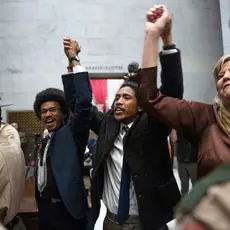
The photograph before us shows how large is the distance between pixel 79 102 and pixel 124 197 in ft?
1.83

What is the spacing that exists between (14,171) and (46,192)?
257 mm

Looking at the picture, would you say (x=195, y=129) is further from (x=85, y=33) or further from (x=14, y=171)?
(x=85, y=33)

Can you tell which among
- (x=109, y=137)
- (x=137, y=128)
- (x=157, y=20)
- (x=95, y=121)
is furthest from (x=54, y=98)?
(x=157, y=20)

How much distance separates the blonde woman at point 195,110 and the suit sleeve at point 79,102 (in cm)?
51

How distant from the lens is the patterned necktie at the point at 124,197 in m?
1.58

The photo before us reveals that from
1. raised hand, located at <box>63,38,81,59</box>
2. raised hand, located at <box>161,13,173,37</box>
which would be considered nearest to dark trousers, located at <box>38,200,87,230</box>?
raised hand, located at <box>63,38,81,59</box>

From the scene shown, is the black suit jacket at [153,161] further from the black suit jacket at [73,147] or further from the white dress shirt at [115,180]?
the black suit jacket at [73,147]

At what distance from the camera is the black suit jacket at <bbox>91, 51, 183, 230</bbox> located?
1479 millimetres

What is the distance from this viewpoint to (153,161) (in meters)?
1.57

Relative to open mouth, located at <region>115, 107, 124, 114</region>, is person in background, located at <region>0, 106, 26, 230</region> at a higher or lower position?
lower

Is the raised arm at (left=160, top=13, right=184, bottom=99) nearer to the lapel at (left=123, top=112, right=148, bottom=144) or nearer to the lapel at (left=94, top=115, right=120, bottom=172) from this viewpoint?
the lapel at (left=123, top=112, right=148, bottom=144)

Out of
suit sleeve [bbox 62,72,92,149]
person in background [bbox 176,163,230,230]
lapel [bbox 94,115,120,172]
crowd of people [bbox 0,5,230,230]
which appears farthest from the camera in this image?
suit sleeve [bbox 62,72,92,149]

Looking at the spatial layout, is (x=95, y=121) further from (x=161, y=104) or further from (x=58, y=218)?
(x=161, y=104)

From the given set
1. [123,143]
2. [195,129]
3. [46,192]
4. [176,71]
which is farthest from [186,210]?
[46,192]
